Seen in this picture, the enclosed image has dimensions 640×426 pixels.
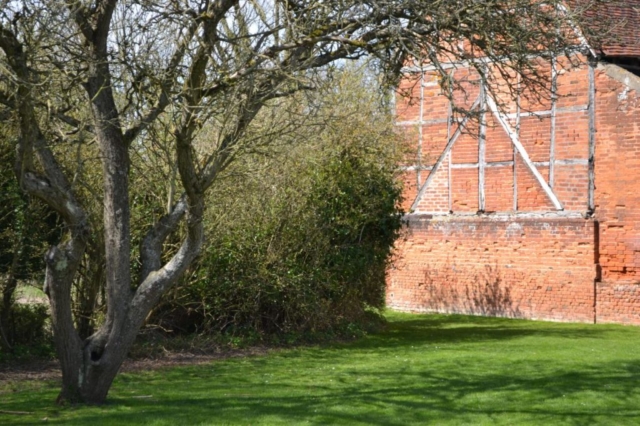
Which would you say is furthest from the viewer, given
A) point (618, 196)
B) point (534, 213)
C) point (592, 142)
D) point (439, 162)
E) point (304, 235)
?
point (439, 162)

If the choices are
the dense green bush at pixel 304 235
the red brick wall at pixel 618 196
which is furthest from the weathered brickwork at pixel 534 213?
the dense green bush at pixel 304 235

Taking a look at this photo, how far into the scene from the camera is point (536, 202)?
2075 cm

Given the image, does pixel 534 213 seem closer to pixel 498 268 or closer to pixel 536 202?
pixel 536 202

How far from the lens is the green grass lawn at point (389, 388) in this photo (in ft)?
30.7

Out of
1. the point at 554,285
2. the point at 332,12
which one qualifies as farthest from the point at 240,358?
the point at 554,285

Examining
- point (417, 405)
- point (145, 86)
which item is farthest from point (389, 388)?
point (145, 86)

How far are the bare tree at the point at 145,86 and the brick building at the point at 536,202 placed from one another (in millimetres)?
8704

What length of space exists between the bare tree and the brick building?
8704 millimetres

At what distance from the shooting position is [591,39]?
1084cm

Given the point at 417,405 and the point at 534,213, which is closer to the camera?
the point at 417,405

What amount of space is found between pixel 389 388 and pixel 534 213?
34.6 ft

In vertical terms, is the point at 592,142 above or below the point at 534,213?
above

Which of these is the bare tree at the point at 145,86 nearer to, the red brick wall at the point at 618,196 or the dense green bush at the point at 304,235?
the dense green bush at the point at 304,235

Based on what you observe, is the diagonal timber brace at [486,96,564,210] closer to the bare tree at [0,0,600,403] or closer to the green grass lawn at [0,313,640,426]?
the green grass lawn at [0,313,640,426]
